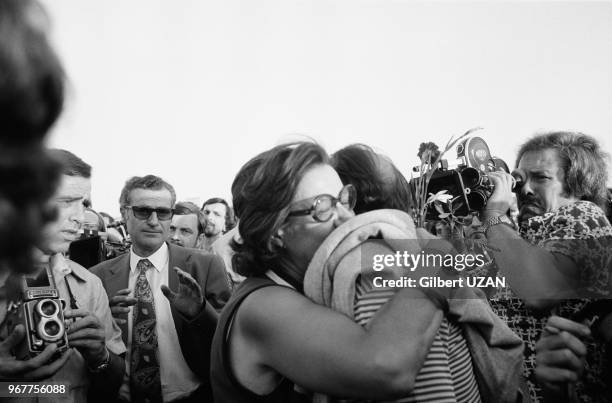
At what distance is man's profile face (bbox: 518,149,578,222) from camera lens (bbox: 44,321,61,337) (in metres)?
2.55

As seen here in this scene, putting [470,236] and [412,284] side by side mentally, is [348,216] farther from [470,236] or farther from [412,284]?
[470,236]

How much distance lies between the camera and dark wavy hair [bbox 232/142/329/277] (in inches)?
62.2

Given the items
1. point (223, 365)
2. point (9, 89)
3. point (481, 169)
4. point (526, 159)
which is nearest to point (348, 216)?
point (223, 365)

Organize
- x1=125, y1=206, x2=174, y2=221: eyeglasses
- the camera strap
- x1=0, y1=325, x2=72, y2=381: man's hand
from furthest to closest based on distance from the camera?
x1=125, y1=206, x2=174, y2=221: eyeglasses → the camera strap → x1=0, y1=325, x2=72, y2=381: man's hand

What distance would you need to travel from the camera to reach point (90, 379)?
2.28 m

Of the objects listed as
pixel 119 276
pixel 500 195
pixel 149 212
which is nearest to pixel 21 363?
pixel 119 276

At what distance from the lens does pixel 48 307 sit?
189 centimetres

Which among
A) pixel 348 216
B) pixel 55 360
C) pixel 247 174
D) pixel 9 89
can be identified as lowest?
pixel 55 360

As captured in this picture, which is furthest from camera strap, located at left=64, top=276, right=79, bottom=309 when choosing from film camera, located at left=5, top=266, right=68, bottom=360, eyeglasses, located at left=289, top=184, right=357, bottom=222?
eyeglasses, located at left=289, top=184, right=357, bottom=222

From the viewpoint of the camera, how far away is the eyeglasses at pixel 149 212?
3.58m

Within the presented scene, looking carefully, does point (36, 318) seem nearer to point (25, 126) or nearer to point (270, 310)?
point (270, 310)

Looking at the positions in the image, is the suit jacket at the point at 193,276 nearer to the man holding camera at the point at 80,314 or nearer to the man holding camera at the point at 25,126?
the man holding camera at the point at 80,314

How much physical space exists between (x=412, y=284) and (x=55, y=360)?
151 centimetres

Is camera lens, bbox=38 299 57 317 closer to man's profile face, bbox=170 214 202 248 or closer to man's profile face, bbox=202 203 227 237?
man's profile face, bbox=170 214 202 248
